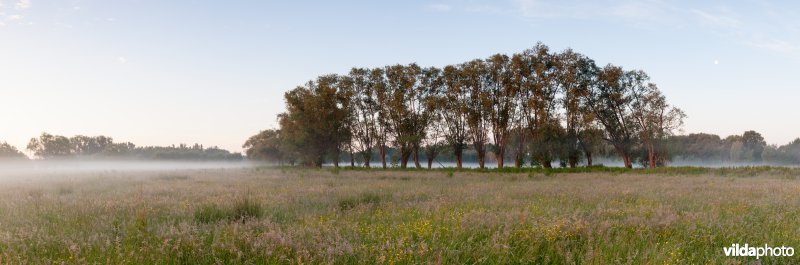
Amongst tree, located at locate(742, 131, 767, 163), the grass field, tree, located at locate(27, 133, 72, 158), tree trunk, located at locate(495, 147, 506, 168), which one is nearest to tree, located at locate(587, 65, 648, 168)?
tree trunk, located at locate(495, 147, 506, 168)

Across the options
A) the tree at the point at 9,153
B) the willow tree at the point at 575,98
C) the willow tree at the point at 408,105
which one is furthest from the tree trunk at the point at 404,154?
the tree at the point at 9,153

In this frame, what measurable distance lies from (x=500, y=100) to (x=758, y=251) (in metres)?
40.9

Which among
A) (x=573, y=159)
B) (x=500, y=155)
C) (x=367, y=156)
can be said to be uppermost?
(x=500, y=155)

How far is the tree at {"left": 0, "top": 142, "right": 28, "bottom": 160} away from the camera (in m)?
102

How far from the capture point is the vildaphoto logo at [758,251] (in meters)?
5.31

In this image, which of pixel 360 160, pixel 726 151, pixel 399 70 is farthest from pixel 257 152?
pixel 726 151

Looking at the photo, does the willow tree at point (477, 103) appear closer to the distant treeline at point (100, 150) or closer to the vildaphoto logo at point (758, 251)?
the vildaphoto logo at point (758, 251)

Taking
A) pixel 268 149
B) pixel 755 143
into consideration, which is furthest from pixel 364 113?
pixel 755 143

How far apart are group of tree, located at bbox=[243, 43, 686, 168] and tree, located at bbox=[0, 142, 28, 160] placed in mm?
87555

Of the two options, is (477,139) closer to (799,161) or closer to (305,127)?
(305,127)

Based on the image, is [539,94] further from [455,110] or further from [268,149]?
[268,149]

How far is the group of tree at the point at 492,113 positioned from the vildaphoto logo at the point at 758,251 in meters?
36.8

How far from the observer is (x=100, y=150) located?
145m

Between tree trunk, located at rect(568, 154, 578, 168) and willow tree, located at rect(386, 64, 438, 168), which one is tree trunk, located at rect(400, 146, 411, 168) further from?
tree trunk, located at rect(568, 154, 578, 168)
